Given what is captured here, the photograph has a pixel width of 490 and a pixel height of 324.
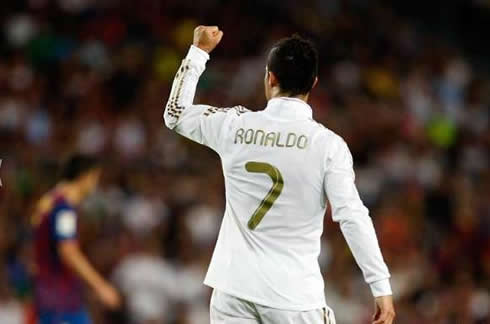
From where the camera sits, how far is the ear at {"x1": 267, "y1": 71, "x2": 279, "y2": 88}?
4.95 metres

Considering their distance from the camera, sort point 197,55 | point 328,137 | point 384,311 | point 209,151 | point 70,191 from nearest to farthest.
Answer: point 384,311 < point 328,137 < point 197,55 < point 70,191 < point 209,151

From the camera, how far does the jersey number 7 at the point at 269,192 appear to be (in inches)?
191

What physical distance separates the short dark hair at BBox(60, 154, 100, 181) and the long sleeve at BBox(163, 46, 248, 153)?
116 inches

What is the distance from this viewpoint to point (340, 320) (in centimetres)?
1055

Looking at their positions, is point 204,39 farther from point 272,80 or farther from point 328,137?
point 328,137

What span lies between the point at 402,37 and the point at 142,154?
16.0 ft

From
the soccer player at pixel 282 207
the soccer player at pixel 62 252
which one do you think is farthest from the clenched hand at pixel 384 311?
the soccer player at pixel 62 252

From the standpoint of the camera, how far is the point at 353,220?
4.73 metres

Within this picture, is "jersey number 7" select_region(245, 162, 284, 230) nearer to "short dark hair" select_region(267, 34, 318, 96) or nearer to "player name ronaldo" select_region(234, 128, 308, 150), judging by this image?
"player name ronaldo" select_region(234, 128, 308, 150)

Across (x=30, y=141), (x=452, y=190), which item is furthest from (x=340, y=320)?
(x=30, y=141)

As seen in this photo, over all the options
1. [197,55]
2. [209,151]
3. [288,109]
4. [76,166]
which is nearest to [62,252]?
[76,166]

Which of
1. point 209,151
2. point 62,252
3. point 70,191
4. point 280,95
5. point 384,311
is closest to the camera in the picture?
point 384,311

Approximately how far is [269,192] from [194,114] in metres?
0.50

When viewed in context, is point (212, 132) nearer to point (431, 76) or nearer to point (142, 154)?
point (142, 154)
